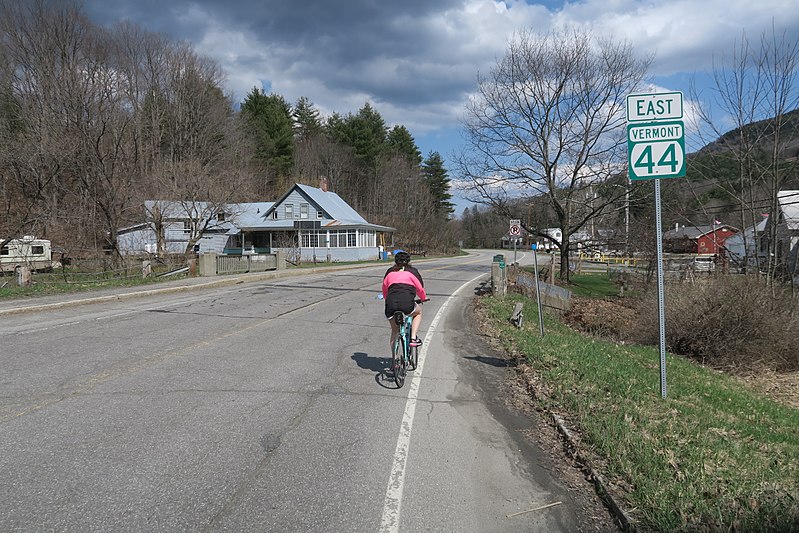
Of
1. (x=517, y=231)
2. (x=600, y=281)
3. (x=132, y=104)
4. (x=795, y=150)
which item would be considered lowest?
(x=600, y=281)

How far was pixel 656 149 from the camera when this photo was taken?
6.00 m

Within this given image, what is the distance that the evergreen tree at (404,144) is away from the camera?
82.4m

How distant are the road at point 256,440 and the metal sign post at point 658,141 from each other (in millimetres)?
2731

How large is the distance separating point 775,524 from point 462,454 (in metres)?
2.35

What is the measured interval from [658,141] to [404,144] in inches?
3142

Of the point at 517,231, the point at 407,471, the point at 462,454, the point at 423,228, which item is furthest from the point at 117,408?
the point at 423,228

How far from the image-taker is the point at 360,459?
4504mm

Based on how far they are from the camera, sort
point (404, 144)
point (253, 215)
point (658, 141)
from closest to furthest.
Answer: point (658, 141), point (253, 215), point (404, 144)

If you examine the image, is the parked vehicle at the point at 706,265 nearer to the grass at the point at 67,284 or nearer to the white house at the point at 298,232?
the grass at the point at 67,284

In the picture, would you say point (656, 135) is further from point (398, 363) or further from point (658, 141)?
point (398, 363)

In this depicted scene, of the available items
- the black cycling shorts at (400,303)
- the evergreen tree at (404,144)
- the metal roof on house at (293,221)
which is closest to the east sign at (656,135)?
the black cycling shorts at (400,303)

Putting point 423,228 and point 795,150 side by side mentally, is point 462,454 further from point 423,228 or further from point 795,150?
point 423,228

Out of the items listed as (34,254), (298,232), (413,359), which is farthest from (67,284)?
(298,232)

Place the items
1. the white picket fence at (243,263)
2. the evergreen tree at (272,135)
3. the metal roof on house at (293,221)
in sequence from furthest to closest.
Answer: the evergreen tree at (272,135) < the metal roof on house at (293,221) < the white picket fence at (243,263)
